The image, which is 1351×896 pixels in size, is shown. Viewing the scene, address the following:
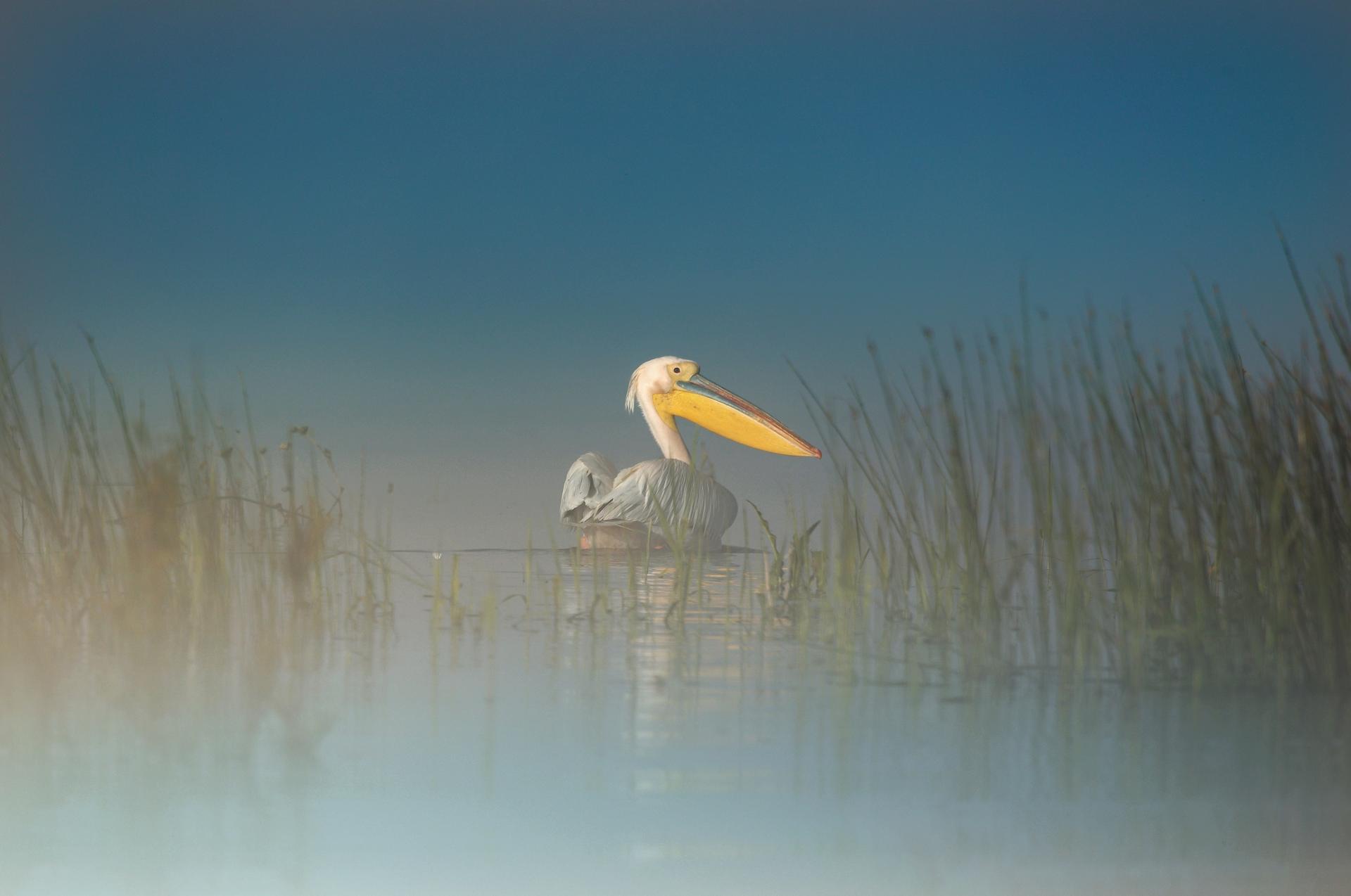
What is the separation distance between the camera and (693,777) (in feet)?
8.65

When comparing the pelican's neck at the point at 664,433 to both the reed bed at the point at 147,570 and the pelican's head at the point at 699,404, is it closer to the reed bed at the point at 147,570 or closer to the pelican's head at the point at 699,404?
the pelican's head at the point at 699,404

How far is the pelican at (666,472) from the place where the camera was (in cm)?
638

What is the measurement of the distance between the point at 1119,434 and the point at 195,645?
2.35 m

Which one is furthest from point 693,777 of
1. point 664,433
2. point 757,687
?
point 664,433

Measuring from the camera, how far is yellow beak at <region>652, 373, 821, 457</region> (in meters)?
7.46

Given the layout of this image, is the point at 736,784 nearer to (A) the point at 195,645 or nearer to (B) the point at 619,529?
(A) the point at 195,645

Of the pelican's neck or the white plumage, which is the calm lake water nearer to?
the white plumage

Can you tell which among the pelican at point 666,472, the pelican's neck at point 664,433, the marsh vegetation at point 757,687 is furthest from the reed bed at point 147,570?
the pelican's neck at point 664,433

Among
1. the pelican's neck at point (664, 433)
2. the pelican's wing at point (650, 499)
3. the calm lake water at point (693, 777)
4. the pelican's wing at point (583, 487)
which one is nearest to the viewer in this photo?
the calm lake water at point (693, 777)

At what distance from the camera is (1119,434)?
334 cm

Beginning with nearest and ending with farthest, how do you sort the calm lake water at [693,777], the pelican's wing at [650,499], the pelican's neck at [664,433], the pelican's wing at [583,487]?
1. the calm lake water at [693,777]
2. the pelican's wing at [650,499]
3. the pelican's wing at [583,487]
4. the pelican's neck at [664,433]

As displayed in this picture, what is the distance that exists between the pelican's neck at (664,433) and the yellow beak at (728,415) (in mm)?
41

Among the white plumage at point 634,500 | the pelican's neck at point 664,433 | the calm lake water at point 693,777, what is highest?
the pelican's neck at point 664,433

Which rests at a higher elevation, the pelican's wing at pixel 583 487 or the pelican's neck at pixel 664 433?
the pelican's neck at pixel 664 433
